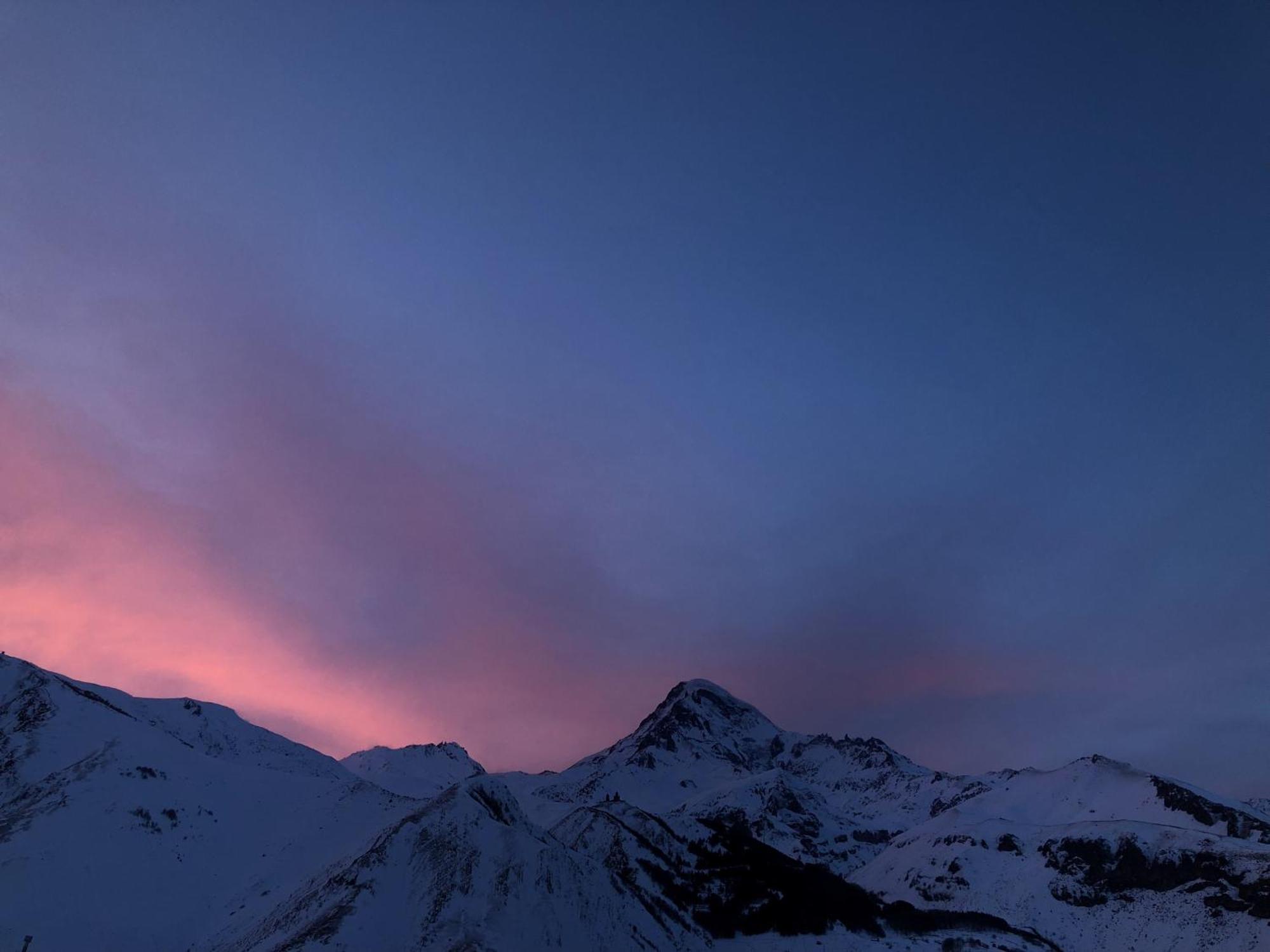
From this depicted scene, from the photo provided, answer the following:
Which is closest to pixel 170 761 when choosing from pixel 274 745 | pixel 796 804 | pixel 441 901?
pixel 441 901

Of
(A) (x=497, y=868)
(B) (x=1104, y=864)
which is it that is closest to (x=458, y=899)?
(A) (x=497, y=868)

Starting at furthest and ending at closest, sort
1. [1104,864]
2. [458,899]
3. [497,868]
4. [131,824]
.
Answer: [1104,864] < [131,824] < [497,868] < [458,899]

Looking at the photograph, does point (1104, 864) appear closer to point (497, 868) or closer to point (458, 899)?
point (497, 868)

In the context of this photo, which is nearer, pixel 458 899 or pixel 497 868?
pixel 458 899

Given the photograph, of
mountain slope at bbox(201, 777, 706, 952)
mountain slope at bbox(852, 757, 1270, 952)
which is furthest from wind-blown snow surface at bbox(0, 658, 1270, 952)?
mountain slope at bbox(852, 757, 1270, 952)

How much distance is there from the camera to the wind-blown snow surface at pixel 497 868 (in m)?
56.6

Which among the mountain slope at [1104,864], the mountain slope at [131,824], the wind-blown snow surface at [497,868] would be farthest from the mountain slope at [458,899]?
the mountain slope at [1104,864]

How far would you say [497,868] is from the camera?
60.9 meters

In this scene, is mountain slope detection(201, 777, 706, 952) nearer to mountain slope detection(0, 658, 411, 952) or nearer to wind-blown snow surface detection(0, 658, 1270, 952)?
wind-blown snow surface detection(0, 658, 1270, 952)

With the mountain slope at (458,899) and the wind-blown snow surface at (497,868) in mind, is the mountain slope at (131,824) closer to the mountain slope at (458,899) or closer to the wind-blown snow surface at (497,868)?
the wind-blown snow surface at (497,868)

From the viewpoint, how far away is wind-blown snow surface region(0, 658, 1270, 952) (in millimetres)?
56625

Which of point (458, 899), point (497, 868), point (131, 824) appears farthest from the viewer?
point (131, 824)

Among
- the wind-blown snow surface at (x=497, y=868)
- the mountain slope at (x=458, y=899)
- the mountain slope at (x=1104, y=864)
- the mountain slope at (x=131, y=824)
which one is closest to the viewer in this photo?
the mountain slope at (x=458, y=899)

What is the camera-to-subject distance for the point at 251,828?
74.4 m
